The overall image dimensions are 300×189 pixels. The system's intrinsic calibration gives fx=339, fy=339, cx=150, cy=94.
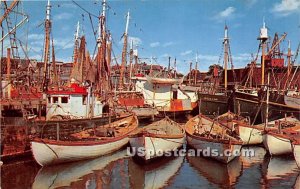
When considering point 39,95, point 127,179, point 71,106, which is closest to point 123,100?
point 39,95

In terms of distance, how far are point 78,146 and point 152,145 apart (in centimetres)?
438

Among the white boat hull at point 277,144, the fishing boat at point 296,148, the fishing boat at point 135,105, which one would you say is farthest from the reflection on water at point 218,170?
the fishing boat at point 135,105

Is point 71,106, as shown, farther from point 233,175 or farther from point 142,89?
point 142,89

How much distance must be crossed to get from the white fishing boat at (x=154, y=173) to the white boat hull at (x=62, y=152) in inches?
89.6

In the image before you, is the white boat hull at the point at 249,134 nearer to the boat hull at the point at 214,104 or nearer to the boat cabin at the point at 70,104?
the boat cabin at the point at 70,104

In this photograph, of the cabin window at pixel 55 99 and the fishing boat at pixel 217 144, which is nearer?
the fishing boat at pixel 217 144

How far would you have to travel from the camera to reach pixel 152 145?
20.3 metres

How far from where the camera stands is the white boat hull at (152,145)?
65.9 ft

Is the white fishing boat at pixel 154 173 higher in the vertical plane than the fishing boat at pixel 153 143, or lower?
lower

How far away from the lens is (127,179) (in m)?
17.9

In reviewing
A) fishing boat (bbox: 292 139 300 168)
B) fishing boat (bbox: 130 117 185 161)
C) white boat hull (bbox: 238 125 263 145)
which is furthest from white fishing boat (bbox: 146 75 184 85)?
fishing boat (bbox: 292 139 300 168)

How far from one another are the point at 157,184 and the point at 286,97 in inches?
782

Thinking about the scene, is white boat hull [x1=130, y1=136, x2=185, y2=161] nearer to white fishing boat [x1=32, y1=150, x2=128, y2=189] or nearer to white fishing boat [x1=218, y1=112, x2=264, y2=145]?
white fishing boat [x1=32, y1=150, x2=128, y2=189]

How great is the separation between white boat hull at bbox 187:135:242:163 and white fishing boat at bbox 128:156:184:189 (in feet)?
5.34
